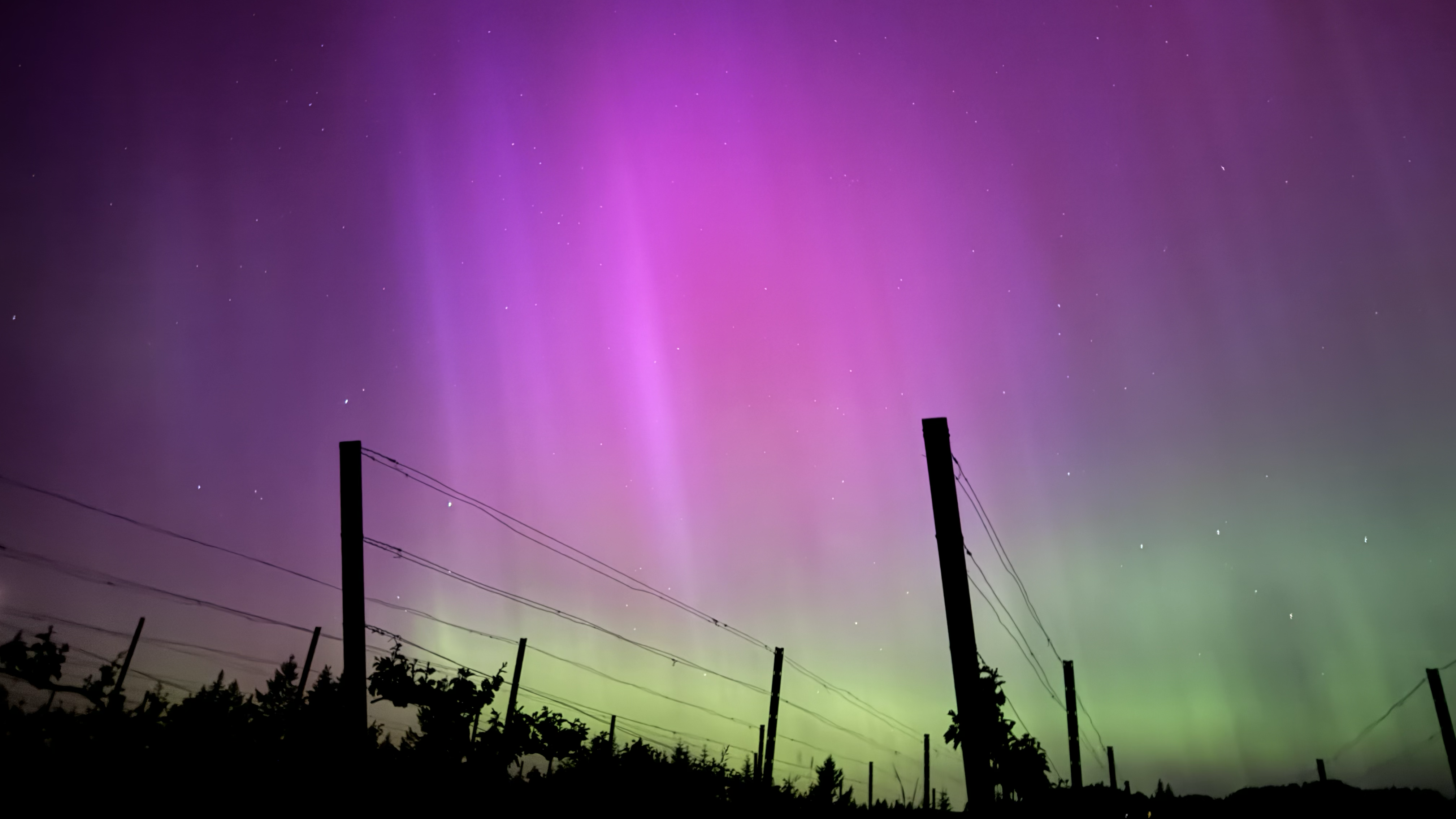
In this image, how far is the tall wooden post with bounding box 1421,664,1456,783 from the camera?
3138cm

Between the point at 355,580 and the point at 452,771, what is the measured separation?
4078mm

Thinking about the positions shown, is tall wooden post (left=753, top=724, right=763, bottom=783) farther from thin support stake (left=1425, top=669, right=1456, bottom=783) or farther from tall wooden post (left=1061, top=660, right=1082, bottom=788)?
thin support stake (left=1425, top=669, right=1456, bottom=783)

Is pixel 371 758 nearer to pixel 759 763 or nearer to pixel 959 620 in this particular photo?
pixel 959 620

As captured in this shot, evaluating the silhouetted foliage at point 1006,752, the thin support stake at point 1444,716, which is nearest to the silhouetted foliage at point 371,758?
the silhouetted foliage at point 1006,752

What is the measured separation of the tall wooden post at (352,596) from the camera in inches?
453

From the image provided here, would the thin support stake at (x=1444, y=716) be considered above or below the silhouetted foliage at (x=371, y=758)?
above

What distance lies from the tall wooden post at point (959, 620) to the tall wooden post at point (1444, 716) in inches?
1310

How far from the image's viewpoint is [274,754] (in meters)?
11.8

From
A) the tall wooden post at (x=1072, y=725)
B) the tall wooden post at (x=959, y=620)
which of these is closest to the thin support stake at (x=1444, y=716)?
the tall wooden post at (x=1072, y=725)

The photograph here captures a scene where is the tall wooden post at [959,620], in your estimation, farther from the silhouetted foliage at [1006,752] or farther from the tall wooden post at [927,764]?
the tall wooden post at [927,764]

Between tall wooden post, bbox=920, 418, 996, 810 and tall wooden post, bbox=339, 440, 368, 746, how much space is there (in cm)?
870

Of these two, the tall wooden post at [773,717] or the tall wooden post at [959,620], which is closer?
the tall wooden post at [959,620]

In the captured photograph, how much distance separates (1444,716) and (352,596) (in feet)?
139

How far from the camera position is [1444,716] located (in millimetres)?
32219
